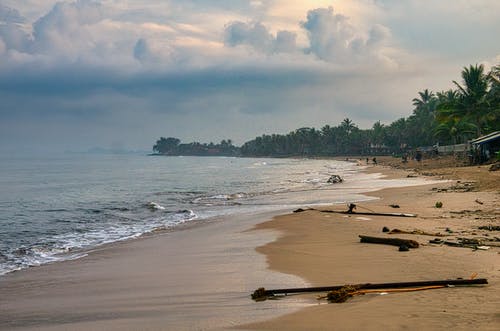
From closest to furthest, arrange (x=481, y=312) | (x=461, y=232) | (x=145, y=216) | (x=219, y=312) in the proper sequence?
(x=481, y=312), (x=219, y=312), (x=461, y=232), (x=145, y=216)

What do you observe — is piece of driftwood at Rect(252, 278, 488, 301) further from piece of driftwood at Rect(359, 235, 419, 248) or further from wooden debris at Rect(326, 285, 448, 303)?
piece of driftwood at Rect(359, 235, 419, 248)

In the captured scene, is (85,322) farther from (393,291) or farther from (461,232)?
(461,232)

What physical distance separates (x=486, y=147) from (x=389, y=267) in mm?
46363

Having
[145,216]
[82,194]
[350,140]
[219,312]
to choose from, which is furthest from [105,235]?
[350,140]

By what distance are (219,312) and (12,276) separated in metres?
7.11

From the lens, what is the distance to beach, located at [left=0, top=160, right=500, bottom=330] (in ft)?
21.7

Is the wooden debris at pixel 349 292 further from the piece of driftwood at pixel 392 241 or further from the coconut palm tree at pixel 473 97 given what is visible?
the coconut palm tree at pixel 473 97

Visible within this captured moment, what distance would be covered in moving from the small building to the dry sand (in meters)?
31.0

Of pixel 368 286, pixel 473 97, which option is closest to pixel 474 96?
pixel 473 97

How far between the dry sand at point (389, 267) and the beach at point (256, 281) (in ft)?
0.07

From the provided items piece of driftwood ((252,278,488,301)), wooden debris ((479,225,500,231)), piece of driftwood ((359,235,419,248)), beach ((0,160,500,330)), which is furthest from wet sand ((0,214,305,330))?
wooden debris ((479,225,500,231))

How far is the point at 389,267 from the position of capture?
31.3 feet

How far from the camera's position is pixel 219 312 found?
7.37 metres

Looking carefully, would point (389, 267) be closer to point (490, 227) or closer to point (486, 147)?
point (490, 227)
